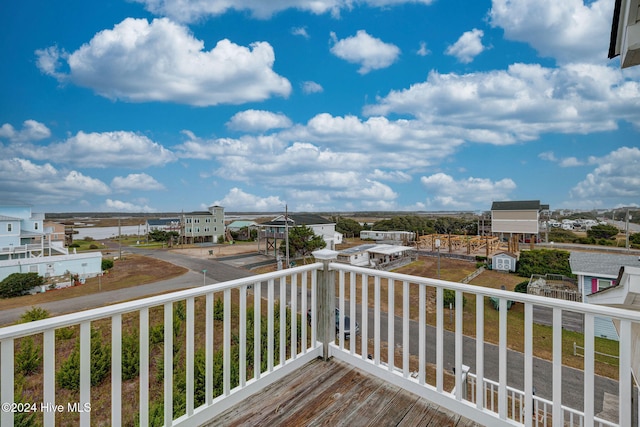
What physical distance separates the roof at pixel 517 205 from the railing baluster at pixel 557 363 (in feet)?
18.3

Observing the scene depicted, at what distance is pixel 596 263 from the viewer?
4.45 m

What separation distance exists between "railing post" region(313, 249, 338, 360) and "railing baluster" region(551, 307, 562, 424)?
1336mm

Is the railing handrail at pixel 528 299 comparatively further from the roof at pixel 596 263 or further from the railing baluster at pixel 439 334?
the roof at pixel 596 263

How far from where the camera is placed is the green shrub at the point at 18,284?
15.6 ft

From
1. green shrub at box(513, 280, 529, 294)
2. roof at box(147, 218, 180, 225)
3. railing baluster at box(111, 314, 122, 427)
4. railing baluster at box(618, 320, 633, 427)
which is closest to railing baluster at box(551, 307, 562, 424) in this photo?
railing baluster at box(618, 320, 633, 427)

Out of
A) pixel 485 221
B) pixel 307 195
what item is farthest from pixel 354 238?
pixel 485 221

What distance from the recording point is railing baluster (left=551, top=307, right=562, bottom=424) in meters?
1.27

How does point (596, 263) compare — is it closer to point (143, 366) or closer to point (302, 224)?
point (143, 366)

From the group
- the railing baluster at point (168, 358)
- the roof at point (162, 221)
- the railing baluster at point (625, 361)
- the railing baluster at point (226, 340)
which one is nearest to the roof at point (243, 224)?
the roof at point (162, 221)

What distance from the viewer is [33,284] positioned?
4988 mm

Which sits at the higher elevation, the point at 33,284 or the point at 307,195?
the point at 307,195

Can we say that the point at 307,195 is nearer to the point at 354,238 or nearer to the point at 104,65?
the point at 354,238

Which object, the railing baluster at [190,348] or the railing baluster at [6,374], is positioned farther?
the railing baluster at [190,348]

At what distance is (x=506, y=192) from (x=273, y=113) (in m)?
7.73
